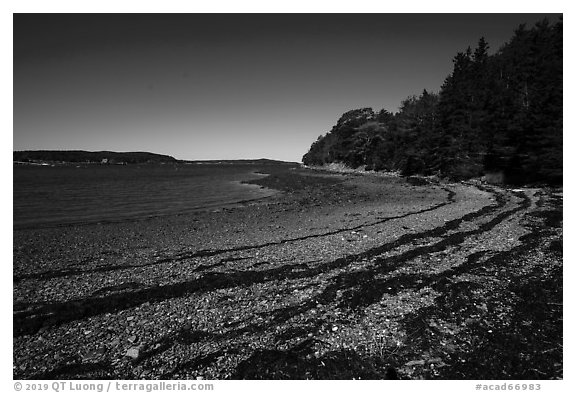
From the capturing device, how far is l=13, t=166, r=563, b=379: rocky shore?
664cm

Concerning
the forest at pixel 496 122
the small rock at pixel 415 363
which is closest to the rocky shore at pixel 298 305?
the small rock at pixel 415 363

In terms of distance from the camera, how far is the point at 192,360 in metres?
6.82

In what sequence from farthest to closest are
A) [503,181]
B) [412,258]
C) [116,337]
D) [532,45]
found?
1. [532,45]
2. [503,181]
3. [412,258]
4. [116,337]

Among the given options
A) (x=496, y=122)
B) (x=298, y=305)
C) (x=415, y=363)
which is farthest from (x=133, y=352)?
(x=496, y=122)

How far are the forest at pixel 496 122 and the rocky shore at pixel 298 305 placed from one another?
22.0 meters

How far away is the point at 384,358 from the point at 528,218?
19.5 meters

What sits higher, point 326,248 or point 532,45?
point 532,45

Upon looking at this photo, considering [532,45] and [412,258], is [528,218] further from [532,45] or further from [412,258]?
[532,45]

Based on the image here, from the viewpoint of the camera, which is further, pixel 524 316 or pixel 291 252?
pixel 291 252

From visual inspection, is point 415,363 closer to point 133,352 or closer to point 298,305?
point 298,305

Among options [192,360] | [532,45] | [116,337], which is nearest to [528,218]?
[192,360]

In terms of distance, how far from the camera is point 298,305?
912cm

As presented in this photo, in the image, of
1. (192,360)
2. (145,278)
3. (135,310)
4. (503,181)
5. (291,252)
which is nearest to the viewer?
(192,360)

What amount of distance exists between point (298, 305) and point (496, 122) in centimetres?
4634
